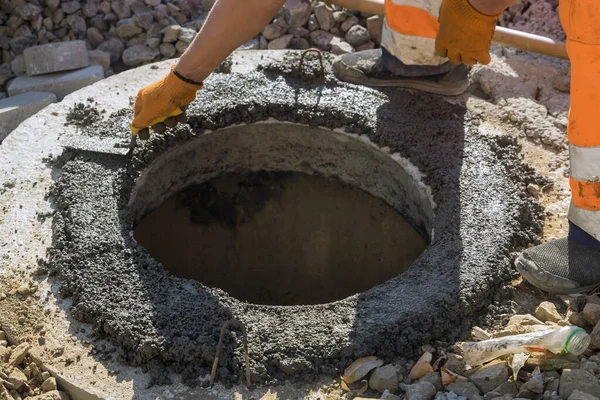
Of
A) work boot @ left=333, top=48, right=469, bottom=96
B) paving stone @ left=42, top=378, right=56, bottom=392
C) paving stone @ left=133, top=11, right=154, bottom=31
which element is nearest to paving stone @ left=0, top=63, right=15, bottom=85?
paving stone @ left=133, top=11, right=154, bottom=31

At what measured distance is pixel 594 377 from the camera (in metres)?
2.14

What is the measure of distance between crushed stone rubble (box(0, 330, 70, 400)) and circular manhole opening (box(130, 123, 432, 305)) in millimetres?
852

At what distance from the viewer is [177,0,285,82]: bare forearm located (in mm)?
2709

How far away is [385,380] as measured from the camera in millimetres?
2229

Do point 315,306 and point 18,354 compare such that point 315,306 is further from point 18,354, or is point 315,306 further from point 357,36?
point 357,36

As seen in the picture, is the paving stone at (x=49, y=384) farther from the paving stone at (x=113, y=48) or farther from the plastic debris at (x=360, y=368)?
the paving stone at (x=113, y=48)

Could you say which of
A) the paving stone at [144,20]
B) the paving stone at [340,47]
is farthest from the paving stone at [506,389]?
the paving stone at [144,20]

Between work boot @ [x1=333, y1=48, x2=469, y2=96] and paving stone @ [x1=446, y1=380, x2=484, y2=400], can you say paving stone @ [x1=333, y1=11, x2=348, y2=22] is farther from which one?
paving stone @ [x1=446, y1=380, x2=484, y2=400]

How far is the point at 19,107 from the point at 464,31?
2.60 m

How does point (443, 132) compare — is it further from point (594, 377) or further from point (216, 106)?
point (594, 377)

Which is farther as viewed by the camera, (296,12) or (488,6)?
(296,12)

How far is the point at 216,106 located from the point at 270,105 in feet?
0.78

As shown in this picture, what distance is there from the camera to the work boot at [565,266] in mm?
2561

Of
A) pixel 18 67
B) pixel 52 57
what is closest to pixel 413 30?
pixel 52 57
